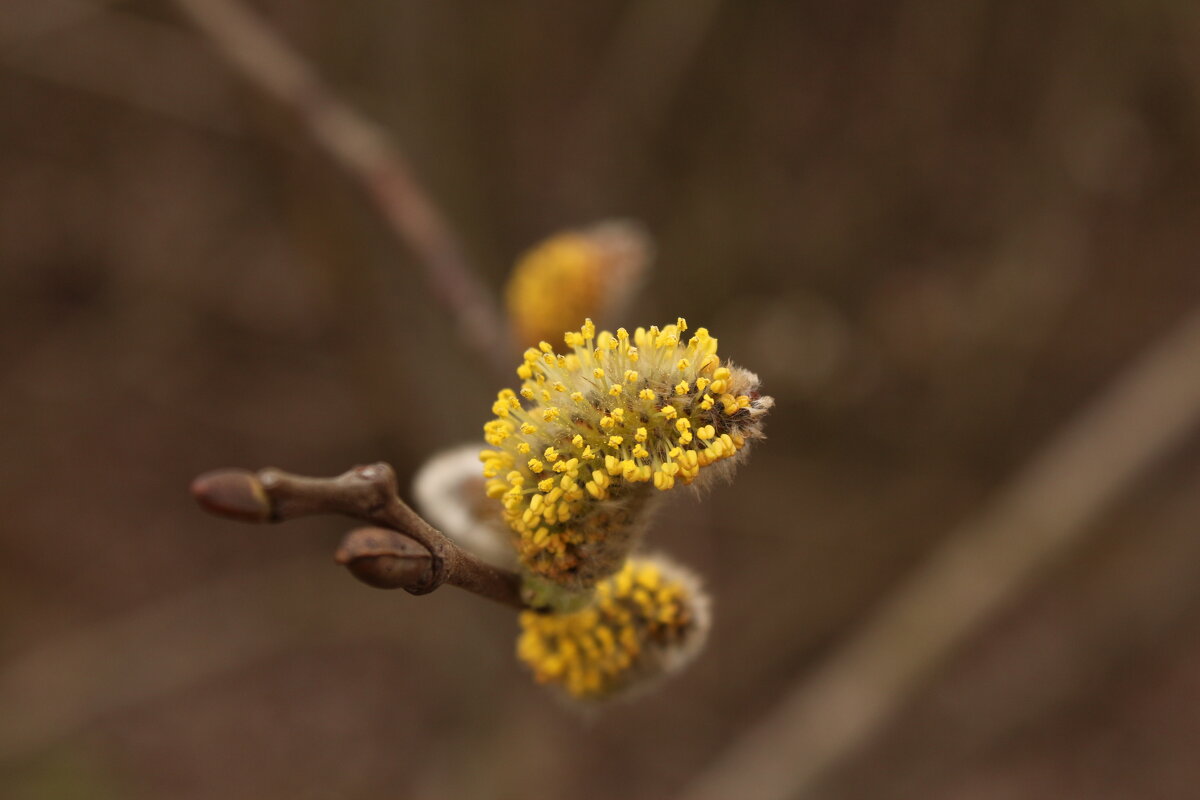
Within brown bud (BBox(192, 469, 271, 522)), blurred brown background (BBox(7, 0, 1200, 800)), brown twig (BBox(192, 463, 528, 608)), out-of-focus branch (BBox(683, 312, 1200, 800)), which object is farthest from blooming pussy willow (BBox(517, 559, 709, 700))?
out-of-focus branch (BBox(683, 312, 1200, 800))

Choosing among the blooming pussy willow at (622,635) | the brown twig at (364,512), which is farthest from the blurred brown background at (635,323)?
the brown twig at (364,512)

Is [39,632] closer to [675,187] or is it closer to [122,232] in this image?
[122,232]

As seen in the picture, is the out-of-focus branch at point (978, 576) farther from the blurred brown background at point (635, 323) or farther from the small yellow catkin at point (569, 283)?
the small yellow catkin at point (569, 283)

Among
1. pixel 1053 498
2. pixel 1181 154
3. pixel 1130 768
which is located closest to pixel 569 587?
pixel 1053 498

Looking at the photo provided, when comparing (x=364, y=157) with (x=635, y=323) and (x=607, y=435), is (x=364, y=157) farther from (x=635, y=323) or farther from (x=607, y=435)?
(x=635, y=323)

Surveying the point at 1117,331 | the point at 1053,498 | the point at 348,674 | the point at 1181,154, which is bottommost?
the point at 1053,498

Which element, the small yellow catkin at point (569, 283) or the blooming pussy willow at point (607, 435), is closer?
the blooming pussy willow at point (607, 435)
